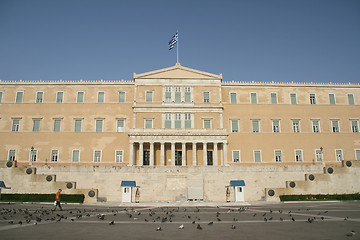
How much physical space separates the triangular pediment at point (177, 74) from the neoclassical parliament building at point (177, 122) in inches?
5.8

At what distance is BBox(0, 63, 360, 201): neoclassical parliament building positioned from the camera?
42.5 meters

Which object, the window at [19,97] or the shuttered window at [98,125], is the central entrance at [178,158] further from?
the window at [19,97]

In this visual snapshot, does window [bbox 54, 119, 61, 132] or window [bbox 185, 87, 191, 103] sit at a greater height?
window [bbox 185, 87, 191, 103]

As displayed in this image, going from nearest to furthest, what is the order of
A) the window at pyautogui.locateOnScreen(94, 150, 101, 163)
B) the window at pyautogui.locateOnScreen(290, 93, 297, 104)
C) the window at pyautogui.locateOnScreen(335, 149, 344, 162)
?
the window at pyautogui.locateOnScreen(94, 150, 101, 163)
the window at pyautogui.locateOnScreen(335, 149, 344, 162)
the window at pyautogui.locateOnScreen(290, 93, 297, 104)

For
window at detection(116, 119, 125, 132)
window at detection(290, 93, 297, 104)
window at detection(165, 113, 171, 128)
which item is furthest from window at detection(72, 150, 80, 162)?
window at detection(290, 93, 297, 104)

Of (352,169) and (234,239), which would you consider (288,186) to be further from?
(234,239)

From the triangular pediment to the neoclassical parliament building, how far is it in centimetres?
15

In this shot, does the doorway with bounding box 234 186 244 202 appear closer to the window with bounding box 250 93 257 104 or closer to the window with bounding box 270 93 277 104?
the window with bounding box 250 93 257 104

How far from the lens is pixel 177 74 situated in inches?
1789

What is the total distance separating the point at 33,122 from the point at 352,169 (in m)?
41.3

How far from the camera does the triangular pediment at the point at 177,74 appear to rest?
45041mm

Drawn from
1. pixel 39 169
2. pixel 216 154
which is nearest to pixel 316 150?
pixel 216 154

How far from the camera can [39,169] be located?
3316 cm

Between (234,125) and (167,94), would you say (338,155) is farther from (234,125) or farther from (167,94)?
(167,94)
